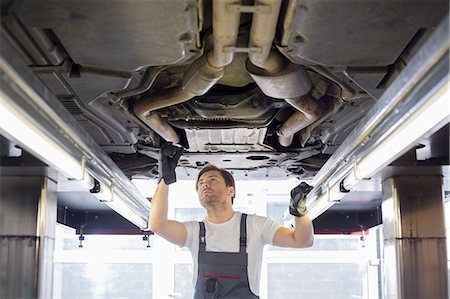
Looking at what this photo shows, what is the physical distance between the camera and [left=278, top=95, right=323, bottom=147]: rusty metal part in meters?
2.88

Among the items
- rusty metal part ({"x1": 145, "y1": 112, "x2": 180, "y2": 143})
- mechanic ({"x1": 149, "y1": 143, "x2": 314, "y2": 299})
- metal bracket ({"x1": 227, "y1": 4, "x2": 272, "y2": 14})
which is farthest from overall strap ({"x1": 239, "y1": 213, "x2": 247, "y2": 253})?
metal bracket ({"x1": 227, "y1": 4, "x2": 272, "y2": 14})

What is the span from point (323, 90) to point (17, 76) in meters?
1.69

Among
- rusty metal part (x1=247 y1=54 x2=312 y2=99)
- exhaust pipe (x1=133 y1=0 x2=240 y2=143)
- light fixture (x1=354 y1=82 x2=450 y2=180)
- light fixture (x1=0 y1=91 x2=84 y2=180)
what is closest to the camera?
light fixture (x1=354 y1=82 x2=450 y2=180)

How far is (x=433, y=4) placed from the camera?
6.21ft

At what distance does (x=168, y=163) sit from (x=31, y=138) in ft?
4.72

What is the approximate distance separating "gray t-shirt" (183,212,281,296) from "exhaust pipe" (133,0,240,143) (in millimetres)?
622

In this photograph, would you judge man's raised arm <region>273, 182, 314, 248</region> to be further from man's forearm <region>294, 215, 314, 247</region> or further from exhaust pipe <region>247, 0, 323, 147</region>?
exhaust pipe <region>247, 0, 323, 147</region>

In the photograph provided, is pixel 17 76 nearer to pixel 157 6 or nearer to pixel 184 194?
pixel 157 6

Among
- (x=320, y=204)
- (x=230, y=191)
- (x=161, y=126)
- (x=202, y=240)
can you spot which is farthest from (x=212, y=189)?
(x=320, y=204)

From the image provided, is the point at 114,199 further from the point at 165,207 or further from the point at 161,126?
the point at 161,126

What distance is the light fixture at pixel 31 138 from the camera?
171 cm

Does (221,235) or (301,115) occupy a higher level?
(301,115)

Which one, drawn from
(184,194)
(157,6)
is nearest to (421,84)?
(157,6)

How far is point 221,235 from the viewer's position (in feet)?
10.8
